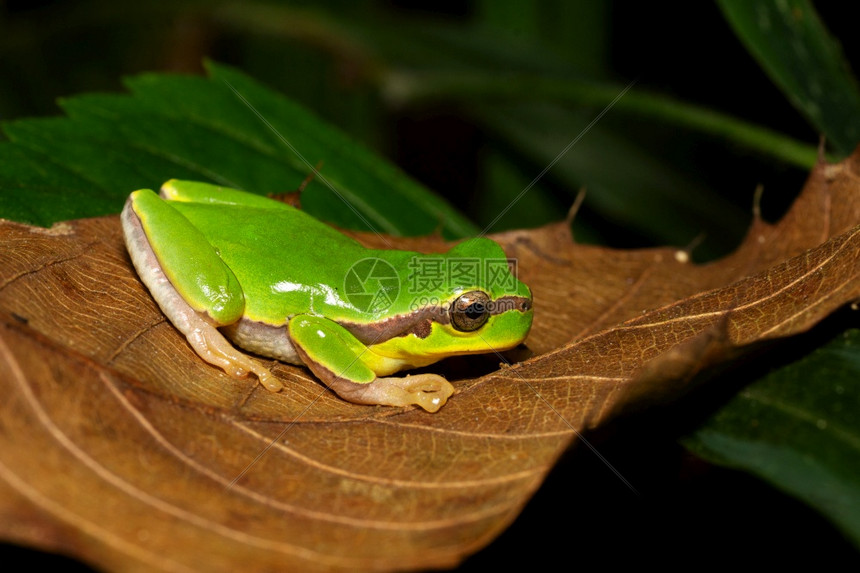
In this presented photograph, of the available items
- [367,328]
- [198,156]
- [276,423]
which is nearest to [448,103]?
[198,156]


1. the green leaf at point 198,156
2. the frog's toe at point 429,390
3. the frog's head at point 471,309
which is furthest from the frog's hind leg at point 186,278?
the frog's head at point 471,309

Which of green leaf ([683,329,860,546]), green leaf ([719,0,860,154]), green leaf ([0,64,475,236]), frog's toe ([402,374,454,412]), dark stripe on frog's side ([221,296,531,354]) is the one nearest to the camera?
green leaf ([683,329,860,546])

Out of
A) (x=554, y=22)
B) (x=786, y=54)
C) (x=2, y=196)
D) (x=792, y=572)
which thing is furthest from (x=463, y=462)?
(x=554, y=22)

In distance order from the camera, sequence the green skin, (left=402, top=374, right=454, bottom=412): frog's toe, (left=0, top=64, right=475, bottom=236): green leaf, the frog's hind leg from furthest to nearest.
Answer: (left=0, top=64, right=475, bottom=236): green leaf
the green skin
the frog's hind leg
(left=402, top=374, right=454, bottom=412): frog's toe

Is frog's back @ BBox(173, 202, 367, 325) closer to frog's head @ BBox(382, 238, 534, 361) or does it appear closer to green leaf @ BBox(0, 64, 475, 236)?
frog's head @ BBox(382, 238, 534, 361)

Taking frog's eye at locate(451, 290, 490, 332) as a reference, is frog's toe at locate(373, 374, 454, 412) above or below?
below

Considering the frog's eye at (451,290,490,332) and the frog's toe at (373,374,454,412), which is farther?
the frog's eye at (451,290,490,332)

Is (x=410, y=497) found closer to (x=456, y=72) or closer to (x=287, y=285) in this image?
(x=287, y=285)

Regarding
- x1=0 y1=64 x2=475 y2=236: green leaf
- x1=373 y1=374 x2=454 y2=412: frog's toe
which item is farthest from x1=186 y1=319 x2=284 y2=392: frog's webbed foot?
x1=0 y1=64 x2=475 y2=236: green leaf
